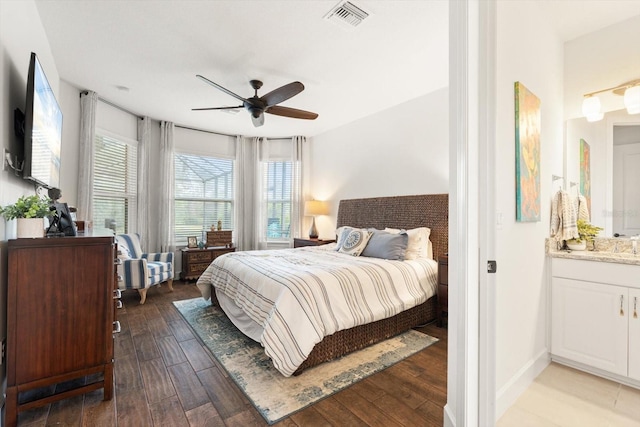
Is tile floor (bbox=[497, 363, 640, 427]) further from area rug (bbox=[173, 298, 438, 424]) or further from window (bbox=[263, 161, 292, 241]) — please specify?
window (bbox=[263, 161, 292, 241])

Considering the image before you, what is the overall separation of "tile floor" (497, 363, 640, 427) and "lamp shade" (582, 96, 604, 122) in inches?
79.5

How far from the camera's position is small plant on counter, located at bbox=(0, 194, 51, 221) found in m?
1.55

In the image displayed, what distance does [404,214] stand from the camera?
12.9 feet

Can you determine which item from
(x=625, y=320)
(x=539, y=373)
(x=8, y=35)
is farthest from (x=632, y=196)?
(x=8, y=35)

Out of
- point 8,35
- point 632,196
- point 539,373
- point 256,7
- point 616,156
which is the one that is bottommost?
point 539,373

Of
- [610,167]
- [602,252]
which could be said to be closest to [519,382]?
[602,252]

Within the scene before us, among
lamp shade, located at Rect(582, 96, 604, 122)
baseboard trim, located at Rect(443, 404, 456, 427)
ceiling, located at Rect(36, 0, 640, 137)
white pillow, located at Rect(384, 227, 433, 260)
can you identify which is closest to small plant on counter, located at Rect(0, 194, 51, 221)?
ceiling, located at Rect(36, 0, 640, 137)

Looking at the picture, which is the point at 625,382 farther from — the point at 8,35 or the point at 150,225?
the point at 150,225

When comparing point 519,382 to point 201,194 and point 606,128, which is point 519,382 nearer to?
point 606,128

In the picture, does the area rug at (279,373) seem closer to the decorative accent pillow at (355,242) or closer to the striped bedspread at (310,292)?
the striped bedspread at (310,292)

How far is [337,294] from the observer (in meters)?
2.30

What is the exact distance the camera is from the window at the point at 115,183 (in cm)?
411

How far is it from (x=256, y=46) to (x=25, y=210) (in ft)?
7.12

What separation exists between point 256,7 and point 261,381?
273 centimetres
